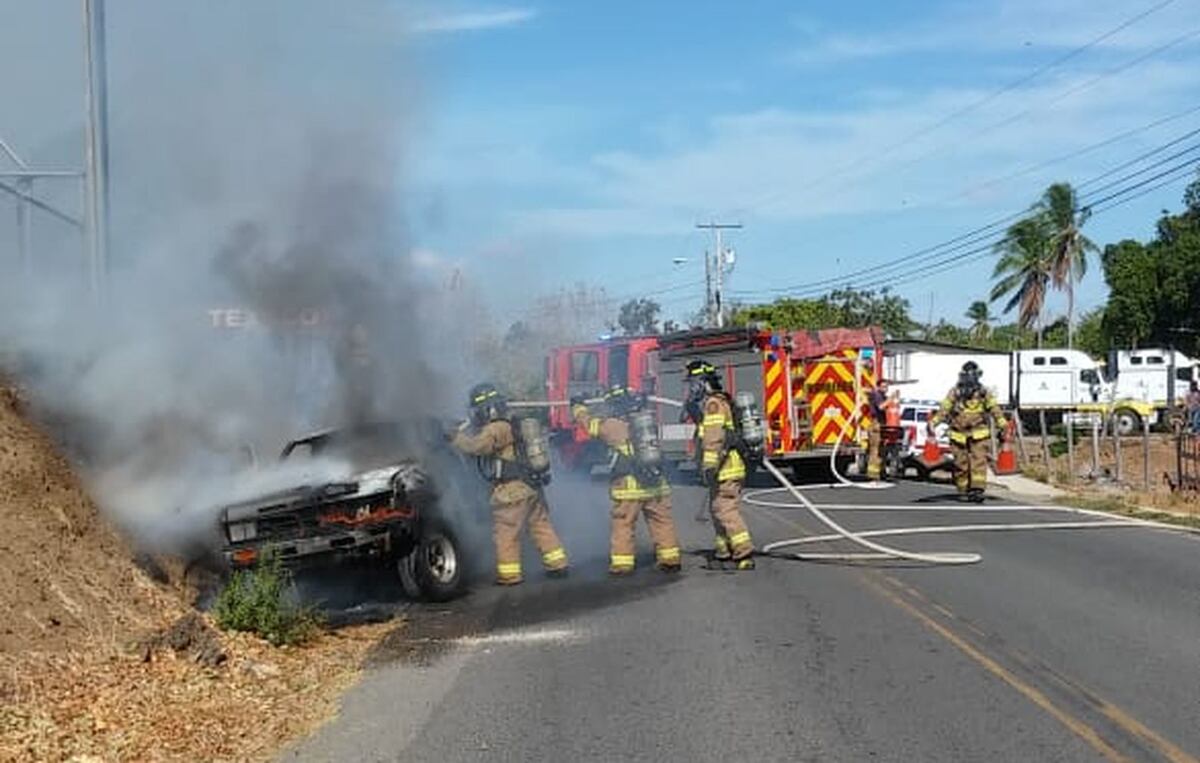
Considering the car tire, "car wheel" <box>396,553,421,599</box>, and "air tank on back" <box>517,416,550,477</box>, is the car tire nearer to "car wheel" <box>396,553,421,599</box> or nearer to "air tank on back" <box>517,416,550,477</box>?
"car wheel" <box>396,553,421,599</box>

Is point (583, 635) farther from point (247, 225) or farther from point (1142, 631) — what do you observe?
point (247, 225)

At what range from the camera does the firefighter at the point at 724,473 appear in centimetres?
1092

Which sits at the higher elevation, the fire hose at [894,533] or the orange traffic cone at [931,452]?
the orange traffic cone at [931,452]

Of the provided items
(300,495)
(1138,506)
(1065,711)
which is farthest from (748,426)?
(1138,506)

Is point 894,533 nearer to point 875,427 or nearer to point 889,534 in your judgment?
Answer: point 889,534

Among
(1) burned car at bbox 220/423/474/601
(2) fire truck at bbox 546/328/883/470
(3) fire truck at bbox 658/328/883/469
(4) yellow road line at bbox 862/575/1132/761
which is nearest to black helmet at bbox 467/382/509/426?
(1) burned car at bbox 220/423/474/601

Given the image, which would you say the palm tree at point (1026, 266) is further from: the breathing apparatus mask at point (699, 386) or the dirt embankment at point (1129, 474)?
the breathing apparatus mask at point (699, 386)

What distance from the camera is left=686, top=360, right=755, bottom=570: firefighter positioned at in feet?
35.8

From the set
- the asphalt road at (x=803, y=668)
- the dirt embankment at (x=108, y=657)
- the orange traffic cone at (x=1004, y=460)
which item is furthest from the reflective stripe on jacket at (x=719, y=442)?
the orange traffic cone at (x=1004, y=460)

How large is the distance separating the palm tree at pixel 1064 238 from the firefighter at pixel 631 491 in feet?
178

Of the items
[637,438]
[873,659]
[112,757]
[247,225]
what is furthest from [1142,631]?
[247,225]

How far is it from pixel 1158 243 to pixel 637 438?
2052 inches

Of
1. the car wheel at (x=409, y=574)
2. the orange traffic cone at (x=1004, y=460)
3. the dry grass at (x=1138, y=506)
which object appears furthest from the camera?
the orange traffic cone at (x=1004, y=460)

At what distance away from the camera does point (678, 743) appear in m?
5.75
